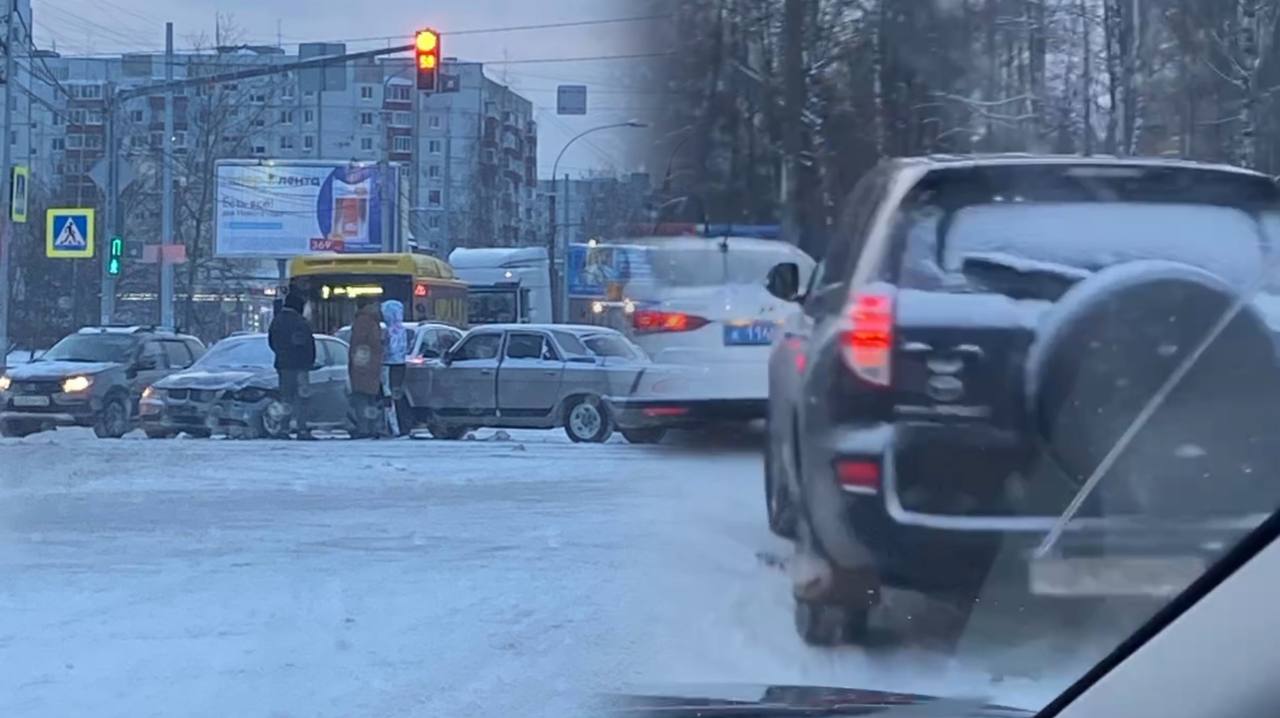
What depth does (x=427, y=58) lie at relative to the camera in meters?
8.09

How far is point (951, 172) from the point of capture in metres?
2.52

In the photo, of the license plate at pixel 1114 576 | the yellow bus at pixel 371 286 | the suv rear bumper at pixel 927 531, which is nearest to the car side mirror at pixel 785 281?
the suv rear bumper at pixel 927 531

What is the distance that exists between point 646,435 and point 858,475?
0.66 metres

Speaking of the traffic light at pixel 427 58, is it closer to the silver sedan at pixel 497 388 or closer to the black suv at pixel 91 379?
the silver sedan at pixel 497 388

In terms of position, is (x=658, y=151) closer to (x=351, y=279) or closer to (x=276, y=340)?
(x=276, y=340)

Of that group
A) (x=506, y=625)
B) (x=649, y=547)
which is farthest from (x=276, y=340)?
(x=649, y=547)

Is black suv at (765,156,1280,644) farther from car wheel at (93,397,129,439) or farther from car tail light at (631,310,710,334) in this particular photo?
car wheel at (93,397,129,439)

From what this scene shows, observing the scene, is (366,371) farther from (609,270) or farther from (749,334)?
(749,334)

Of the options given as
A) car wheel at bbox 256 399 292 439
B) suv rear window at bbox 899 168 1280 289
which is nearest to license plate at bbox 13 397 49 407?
car wheel at bbox 256 399 292 439

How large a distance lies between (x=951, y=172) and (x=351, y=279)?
52.7 ft

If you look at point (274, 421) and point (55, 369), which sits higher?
point (55, 369)

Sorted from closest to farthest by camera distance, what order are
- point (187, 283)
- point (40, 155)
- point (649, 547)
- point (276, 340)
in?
point (649, 547)
point (40, 155)
point (276, 340)
point (187, 283)

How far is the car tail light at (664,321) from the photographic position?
2.89 meters

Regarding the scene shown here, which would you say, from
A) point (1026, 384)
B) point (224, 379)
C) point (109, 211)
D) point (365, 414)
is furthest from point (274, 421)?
point (1026, 384)
